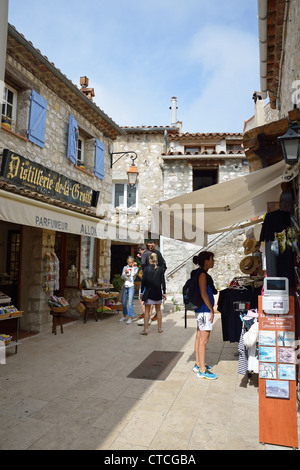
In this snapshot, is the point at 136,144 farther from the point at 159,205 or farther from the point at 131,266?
the point at 159,205

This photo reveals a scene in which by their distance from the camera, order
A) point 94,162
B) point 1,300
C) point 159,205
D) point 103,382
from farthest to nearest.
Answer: point 94,162 → point 1,300 → point 159,205 → point 103,382

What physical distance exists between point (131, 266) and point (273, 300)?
6.01 metres

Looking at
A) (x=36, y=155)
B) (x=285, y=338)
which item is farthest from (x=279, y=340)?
(x=36, y=155)

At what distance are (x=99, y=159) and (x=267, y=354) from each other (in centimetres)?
829

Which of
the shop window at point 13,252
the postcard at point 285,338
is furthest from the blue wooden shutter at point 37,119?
the postcard at point 285,338

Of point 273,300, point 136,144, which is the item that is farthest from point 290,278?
point 136,144

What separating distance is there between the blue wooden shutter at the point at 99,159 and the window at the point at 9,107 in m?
3.06

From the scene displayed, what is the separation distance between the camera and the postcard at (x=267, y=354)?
2.85 meters

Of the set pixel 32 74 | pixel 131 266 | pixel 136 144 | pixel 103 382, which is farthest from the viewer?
pixel 136 144

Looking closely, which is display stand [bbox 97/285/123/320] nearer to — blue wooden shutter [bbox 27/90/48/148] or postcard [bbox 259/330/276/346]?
blue wooden shutter [bbox 27/90/48/148]

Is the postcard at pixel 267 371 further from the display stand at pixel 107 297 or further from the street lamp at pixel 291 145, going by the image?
the display stand at pixel 107 297

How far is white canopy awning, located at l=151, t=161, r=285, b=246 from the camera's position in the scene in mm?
3889

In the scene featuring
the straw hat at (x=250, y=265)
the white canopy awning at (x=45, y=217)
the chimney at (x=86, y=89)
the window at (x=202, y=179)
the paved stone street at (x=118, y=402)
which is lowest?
the paved stone street at (x=118, y=402)
